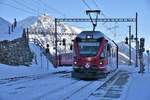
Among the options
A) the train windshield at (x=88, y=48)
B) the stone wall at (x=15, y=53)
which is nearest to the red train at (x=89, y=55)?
the train windshield at (x=88, y=48)

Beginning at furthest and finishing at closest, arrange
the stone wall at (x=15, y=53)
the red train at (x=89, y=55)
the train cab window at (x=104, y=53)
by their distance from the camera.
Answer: the stone wall at (x=15, y=53)
the train cab window at (x=104, y=53)
the red train at (x=89, y=55)

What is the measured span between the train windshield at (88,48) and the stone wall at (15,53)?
24771 mm

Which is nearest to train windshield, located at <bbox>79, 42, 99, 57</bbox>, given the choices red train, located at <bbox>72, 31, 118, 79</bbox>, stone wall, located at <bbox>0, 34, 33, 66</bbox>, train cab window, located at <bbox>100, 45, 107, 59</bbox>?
red train, located at <bbox>72, 31, 118, 79</bbox>

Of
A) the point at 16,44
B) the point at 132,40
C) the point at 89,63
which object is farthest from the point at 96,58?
the point at 132,40

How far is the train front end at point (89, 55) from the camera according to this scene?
34.3m

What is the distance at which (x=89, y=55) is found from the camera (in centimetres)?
3447

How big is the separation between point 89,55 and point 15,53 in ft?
96.0

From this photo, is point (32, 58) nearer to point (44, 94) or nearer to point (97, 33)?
point (97, 33)

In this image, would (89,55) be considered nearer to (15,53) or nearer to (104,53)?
(104,53)

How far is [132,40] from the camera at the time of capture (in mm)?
82375

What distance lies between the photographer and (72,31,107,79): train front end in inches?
1350

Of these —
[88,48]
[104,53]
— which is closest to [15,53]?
[104,53]

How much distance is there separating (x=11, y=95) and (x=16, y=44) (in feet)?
144

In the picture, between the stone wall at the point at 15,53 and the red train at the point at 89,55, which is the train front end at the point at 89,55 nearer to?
the red train at the point at 89,55
